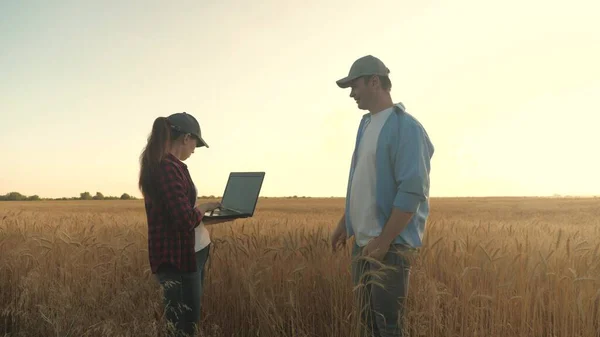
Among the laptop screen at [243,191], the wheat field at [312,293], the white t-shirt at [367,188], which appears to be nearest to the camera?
the white t-shirt at [367,188]

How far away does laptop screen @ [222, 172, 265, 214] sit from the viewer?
322 cm

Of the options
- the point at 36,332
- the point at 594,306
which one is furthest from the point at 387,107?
the point at 36,332

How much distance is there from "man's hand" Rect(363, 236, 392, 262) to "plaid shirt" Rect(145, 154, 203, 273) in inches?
39.0

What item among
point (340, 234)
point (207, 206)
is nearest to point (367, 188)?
point (340, 234)

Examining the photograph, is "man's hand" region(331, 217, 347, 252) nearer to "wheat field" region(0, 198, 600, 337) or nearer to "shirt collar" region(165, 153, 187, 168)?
"wheat field" region(0, 198, 600, 337)

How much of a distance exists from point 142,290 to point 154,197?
Answer: 164cm

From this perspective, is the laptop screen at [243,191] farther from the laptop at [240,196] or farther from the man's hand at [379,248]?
the man's hand at [379,248]

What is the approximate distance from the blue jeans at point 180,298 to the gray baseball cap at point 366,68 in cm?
145

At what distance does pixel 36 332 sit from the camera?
4.20 m

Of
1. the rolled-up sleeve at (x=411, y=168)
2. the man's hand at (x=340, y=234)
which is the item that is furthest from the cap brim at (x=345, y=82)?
the man's hand at (x=340, y=234)

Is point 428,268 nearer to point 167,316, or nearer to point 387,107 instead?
point 387,107

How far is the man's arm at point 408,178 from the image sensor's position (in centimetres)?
245

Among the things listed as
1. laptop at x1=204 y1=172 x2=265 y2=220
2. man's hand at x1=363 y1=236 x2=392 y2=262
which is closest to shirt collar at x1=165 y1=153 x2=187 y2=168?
laptop at x1=204 y1=172 x2=265 y2=220

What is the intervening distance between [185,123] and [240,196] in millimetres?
754
